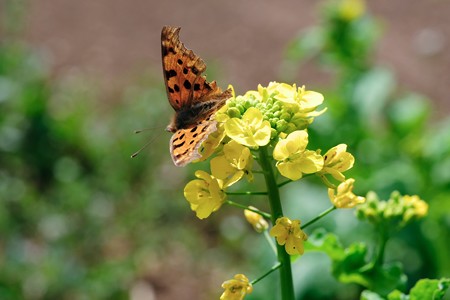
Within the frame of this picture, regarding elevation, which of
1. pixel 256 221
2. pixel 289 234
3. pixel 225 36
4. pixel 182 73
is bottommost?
pixel 289 234

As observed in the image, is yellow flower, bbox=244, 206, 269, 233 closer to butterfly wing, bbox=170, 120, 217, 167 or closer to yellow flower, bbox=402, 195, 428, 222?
butterfly wing, bbox=170, 120, 217, 167

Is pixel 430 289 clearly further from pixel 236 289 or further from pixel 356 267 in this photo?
pixel 236 289

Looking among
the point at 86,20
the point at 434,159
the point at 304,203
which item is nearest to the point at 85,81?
the point at 86,20

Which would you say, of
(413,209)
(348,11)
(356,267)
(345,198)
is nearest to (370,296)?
(356,267)

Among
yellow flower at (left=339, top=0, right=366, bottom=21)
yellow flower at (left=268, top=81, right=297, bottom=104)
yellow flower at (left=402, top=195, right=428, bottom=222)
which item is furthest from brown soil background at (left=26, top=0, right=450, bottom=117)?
yellow flower at (left=268, top=81, right=297, bottom=104)

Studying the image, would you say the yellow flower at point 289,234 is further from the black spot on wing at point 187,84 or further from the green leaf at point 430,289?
the black spot on wing at point 187,84
